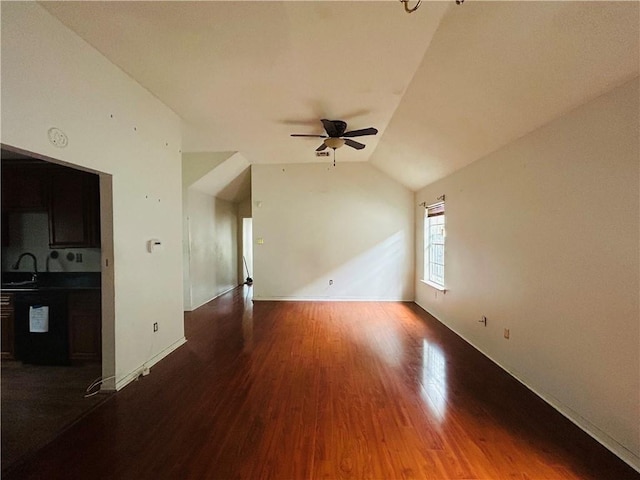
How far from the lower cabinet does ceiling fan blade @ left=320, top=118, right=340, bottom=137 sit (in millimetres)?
3034

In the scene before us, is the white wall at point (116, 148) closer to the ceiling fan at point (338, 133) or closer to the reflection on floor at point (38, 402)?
the reflection on floor at point (38, 402)

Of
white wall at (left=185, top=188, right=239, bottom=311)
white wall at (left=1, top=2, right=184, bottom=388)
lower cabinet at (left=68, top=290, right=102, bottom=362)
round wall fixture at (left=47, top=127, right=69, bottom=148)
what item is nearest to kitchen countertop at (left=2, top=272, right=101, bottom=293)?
lower cabinet at (left=68, top=290, right=102, bottom=362)

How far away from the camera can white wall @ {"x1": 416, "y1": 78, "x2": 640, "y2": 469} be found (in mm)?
1697

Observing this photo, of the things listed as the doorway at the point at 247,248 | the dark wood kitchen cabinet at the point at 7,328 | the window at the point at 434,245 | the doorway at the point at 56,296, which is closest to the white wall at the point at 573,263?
the window at the point at 434,245

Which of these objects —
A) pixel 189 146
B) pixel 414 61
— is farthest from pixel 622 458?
pixel 189 146

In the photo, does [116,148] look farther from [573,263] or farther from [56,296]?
[573,263]

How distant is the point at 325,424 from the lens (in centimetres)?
210

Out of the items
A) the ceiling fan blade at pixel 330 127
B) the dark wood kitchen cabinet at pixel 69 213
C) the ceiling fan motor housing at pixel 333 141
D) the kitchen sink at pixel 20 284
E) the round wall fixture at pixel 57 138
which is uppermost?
the ceiling fan blade at pixel 330 127

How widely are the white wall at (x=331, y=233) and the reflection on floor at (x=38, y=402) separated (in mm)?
3510

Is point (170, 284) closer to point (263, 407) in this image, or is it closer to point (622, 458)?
point (263, 407)

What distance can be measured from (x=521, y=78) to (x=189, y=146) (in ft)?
14.8

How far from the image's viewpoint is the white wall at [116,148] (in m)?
1.76

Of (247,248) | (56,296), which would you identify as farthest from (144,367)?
(247,248)

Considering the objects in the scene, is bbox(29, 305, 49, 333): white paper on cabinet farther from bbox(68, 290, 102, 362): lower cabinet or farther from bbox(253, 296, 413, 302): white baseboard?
bbox(253, 296, 413, 302): white baseboard
